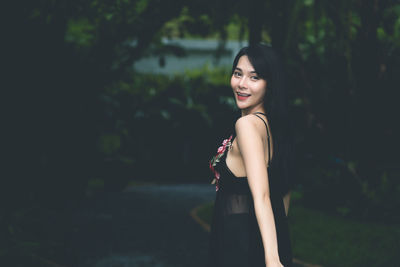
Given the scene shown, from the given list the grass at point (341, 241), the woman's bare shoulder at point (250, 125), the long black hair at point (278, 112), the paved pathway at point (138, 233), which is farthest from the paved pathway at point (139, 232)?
the woman's bare shoulder at point (250, 125)

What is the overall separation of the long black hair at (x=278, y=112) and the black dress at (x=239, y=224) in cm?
4

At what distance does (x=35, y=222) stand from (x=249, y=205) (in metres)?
4.92

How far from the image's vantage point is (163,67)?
9766mm

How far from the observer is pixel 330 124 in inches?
396

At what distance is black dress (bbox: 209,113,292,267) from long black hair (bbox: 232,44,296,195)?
1.7 inches

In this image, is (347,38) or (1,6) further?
(1,6)

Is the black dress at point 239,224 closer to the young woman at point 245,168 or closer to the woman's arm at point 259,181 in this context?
the young woman at point 245,168

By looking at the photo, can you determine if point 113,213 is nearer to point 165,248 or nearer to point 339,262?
point 165,248

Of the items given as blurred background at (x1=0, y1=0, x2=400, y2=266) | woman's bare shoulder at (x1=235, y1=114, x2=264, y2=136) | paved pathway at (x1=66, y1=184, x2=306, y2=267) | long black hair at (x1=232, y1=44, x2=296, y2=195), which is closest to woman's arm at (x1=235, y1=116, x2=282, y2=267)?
woman's bare shoulder at (x1=235, y1=114, x2=264, y2=136)

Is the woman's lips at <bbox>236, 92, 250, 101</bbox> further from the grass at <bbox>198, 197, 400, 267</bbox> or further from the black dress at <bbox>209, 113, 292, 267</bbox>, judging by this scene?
the grass at <bbox>198, 197, 400, 267</bbox>

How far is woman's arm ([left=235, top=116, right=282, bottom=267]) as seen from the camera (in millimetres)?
2211

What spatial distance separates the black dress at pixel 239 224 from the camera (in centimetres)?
247

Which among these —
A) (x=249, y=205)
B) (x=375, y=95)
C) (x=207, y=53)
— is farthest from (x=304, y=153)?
(x=207, y=53)

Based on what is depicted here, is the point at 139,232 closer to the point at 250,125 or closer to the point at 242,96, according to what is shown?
the point at 242,96
